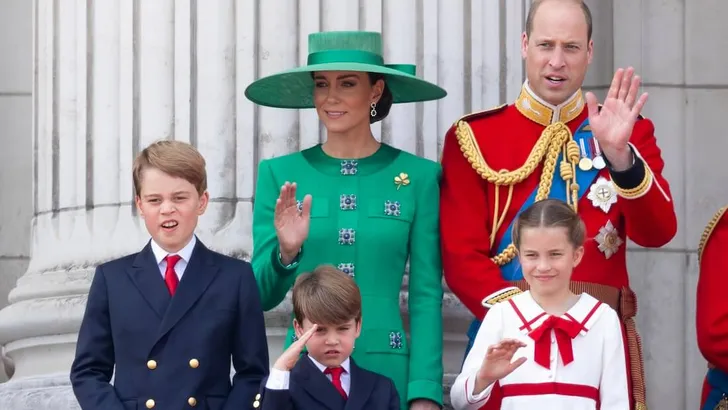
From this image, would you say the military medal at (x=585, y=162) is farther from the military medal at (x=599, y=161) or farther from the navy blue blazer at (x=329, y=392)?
the navy blue blazer at (x=329, y=392)

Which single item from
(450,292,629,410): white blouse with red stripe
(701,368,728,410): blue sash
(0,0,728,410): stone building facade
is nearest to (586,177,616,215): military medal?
(450,292,629,410): white blouse with red stripe

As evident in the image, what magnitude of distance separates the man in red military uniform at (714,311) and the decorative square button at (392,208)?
1.07 metres

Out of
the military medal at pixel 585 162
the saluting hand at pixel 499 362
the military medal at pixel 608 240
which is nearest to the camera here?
the saluting hand at pixel 499 362

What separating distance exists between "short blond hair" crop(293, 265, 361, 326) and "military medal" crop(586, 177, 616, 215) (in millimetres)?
860

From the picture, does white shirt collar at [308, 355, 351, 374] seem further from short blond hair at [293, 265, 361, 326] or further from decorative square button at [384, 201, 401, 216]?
decorative square button at [384, 201, 401, 216]

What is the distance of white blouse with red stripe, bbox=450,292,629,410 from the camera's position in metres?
5.24

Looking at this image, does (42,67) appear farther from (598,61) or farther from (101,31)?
(598,61)

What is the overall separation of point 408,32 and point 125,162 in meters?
1.19

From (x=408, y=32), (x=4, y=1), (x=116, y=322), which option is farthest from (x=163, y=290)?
(x=4, y=1)

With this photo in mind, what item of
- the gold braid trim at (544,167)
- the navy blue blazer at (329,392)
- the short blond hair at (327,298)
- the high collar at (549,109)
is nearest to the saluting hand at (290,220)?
the short blond hair at (327,298)

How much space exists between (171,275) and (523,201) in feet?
3.94

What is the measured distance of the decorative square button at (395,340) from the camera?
5.74 meters

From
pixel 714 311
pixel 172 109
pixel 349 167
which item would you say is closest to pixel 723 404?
pixel 714 311

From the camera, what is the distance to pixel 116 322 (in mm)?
5305
